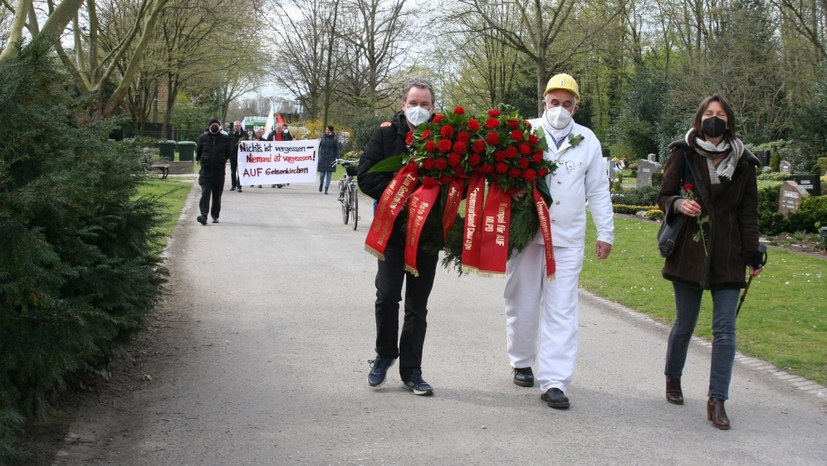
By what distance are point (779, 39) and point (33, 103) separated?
41.0 metres

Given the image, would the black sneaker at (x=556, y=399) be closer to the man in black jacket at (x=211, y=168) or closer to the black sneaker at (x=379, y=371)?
the black sneaker at (x=379, y=371)

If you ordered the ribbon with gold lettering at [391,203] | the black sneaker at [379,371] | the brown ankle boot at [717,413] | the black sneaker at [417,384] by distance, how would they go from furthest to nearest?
the black sneaker at [379,371] → the black sneaker at [417,384] → the ribbon with gold lettering at [391,203] → the brown ankle boot at [717,413]

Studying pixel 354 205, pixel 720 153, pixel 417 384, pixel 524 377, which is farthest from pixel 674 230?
pixel 354 205

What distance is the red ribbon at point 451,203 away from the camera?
17.9 feet

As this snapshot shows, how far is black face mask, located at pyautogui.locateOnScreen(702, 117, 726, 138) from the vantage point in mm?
5393

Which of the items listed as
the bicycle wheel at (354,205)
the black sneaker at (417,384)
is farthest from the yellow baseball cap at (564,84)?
the bicycle wheel at (354,205)

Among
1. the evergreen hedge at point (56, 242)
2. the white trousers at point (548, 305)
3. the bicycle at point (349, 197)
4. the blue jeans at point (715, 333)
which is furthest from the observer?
the bicycle at point (349, 197)

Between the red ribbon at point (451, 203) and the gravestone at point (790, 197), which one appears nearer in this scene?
the red ribbon at point (451, 203)

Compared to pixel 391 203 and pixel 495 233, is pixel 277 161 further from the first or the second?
pixel 495 233

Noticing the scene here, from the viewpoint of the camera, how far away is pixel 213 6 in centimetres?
3219

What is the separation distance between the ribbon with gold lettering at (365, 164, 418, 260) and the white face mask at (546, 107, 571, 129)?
95 cm

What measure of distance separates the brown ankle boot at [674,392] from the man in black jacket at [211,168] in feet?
37.6

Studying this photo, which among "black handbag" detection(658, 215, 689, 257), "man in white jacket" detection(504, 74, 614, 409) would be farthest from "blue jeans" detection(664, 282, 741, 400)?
"man in white jacket" detection(504, 74, 614, 409)

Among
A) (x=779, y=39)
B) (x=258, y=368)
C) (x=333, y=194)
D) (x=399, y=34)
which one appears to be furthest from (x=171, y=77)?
(x=258, y=368)
